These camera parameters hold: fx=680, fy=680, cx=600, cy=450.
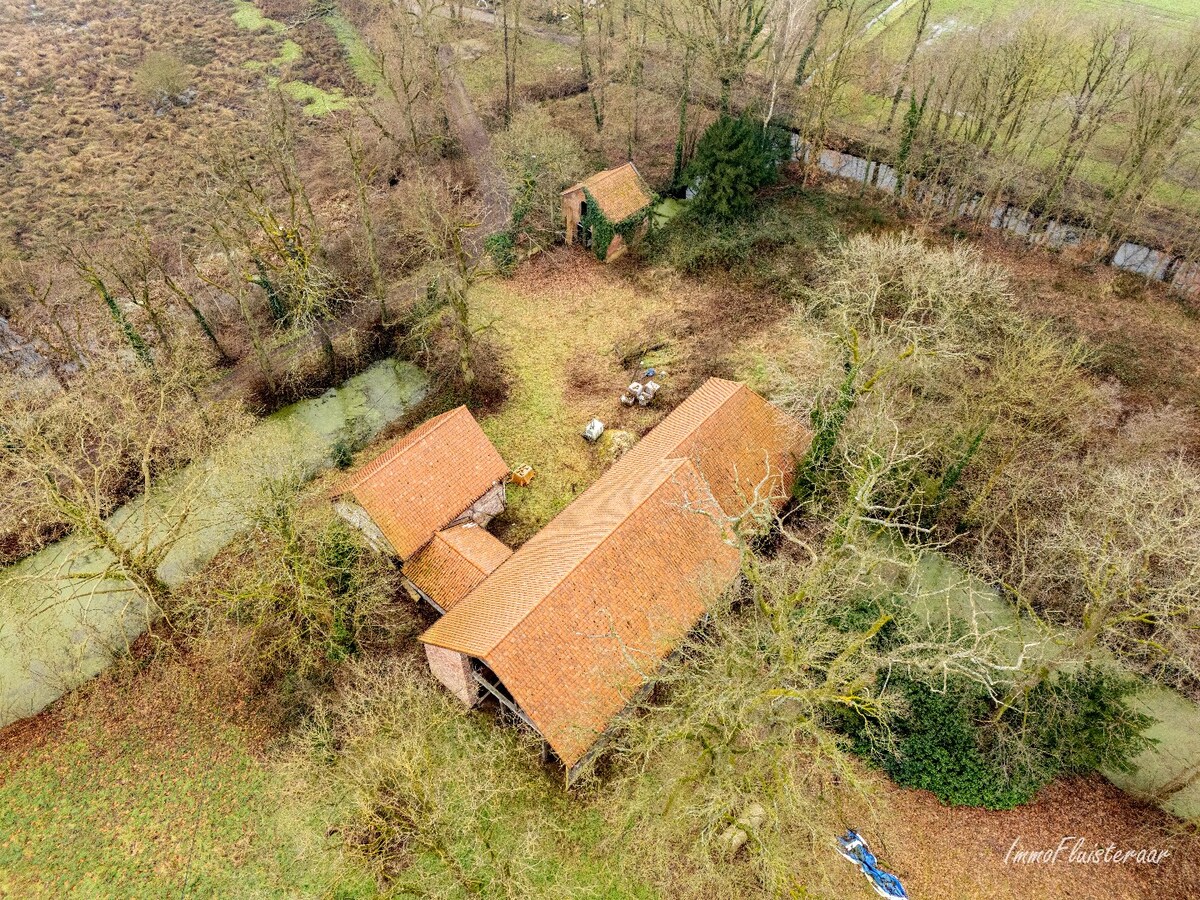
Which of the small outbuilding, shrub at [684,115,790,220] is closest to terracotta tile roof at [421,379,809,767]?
the small outbuilding

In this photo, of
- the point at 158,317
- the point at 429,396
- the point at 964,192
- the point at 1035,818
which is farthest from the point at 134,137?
the point at 1035,818

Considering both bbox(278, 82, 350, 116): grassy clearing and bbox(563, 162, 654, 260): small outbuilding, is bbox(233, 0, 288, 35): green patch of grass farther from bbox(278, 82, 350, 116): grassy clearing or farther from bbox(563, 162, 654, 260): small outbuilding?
bbox(563, 162, 654, 260): small outbuilding

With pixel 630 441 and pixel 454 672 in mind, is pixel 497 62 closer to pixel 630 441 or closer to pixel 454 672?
pixel 630 441

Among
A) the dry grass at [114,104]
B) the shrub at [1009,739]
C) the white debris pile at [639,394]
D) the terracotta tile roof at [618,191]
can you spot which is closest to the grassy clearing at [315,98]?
the dry grass at [114,104]

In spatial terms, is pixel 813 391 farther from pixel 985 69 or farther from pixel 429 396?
pixel 985 69

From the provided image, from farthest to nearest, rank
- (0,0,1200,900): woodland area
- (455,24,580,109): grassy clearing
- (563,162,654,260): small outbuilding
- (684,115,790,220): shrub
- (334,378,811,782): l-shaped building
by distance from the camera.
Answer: (455,24,580,109): grassy clearing
(563,162,654,260): small outbuilding
(684,115,790,220): shrub
(334,378,811,782): l-shaped building
(0,0,1200,900): woodland area

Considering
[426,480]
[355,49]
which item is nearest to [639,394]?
[426,480]
